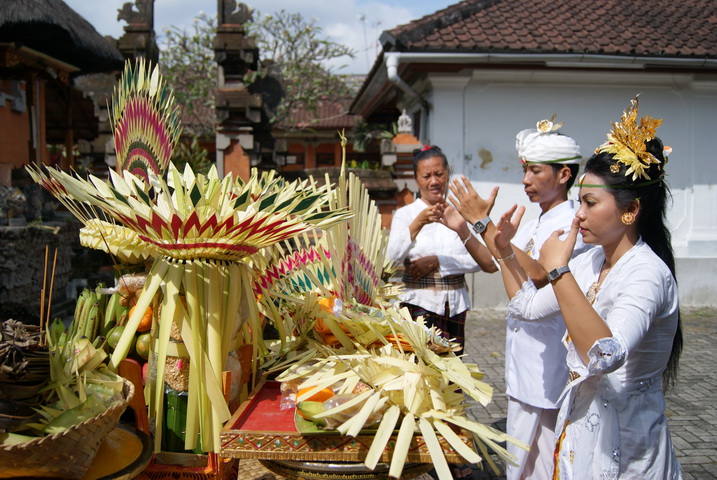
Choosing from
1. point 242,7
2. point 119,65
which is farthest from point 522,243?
point 119,65

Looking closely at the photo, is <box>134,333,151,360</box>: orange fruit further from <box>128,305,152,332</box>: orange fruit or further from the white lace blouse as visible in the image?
the white lace blouse

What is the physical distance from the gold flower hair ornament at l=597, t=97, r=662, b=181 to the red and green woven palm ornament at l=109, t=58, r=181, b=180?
4.54 ft

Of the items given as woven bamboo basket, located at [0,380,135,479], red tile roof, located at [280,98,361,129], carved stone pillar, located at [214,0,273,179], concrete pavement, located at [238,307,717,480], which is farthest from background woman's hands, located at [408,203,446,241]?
red tile roof, located at [280,98,361,129]

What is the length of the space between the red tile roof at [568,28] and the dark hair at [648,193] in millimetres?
5730

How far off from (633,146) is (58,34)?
755 cm

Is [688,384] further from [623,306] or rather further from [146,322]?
[146,322]

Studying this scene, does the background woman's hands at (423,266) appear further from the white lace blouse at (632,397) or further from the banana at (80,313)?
the banana at (80,313)

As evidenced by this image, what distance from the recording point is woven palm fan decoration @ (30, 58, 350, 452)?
1469 millimetres

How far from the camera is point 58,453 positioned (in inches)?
49.5

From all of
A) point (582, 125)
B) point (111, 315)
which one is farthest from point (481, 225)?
point (582, 125)

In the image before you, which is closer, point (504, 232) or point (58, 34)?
point (504, 232)

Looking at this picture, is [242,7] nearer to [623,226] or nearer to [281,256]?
[281,256]

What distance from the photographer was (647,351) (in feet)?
5.71

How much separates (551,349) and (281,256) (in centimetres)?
115
